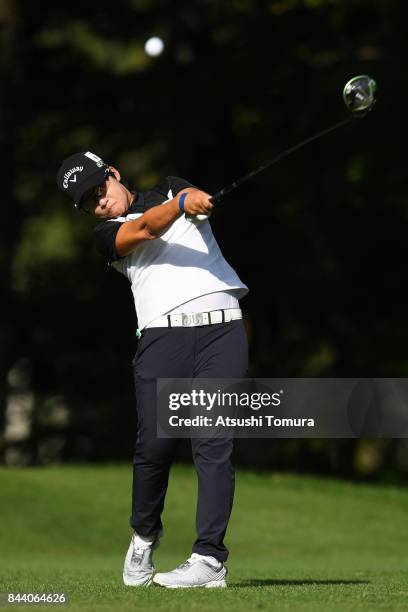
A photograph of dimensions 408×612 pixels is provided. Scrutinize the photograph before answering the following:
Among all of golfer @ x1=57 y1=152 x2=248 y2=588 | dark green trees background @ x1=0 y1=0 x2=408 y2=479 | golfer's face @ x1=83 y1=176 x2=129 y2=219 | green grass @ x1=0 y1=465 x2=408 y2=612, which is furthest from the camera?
dark green trees background @ x1=0 y1=0 x2=408 y2=479

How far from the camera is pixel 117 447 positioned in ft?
75.4

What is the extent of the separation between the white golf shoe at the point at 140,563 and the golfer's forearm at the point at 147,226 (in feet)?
4.47

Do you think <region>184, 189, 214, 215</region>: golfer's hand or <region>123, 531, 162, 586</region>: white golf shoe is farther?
<region>123, 531, 162, 586</region>: white golf shoe

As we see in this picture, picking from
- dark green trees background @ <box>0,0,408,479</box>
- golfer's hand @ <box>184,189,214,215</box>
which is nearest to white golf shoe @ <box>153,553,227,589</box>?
golfer's hand @ <box>184,189,214,215</box>

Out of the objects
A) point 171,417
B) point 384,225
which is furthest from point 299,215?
point 171,417

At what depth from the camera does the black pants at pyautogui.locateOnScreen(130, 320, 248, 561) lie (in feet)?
20.7

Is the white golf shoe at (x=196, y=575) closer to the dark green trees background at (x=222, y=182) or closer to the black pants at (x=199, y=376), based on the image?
the black pants at (x=199, y=376)

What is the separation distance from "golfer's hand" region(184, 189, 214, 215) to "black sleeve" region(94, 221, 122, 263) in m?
0.40

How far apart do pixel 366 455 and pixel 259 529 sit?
8350 mm

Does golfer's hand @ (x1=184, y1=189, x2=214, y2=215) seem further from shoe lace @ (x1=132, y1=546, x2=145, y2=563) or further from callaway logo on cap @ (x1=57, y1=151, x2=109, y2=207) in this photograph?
shoe lace @ (x1=132, y1=546, x2=145, y2=563)

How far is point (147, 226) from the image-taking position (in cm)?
630

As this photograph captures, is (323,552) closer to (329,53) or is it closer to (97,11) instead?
(329,53)

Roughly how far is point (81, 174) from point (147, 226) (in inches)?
18.1

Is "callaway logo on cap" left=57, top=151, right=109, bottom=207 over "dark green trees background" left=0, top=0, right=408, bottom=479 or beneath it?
beneath
